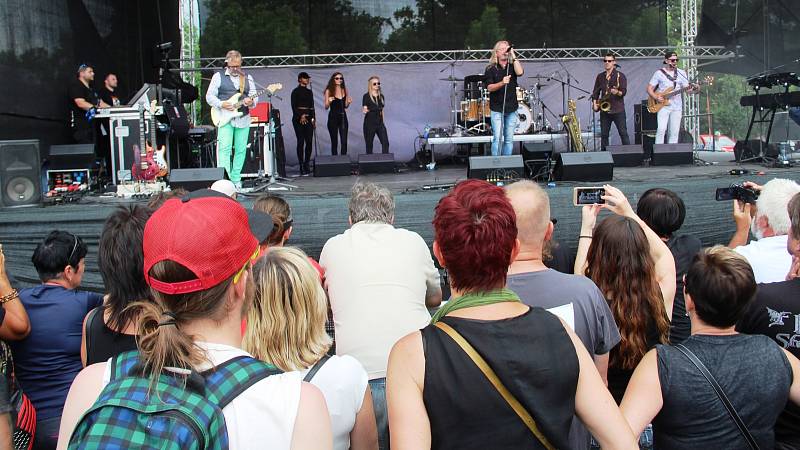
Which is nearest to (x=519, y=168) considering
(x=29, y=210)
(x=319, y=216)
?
(x=319, y=216)

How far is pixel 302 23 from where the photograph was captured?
472 inches

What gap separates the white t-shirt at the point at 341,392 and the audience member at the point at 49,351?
1.41 metres

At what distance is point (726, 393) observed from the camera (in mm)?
2016

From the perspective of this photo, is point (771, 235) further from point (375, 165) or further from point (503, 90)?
point (375, 165)

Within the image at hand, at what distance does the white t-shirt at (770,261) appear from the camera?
296cm

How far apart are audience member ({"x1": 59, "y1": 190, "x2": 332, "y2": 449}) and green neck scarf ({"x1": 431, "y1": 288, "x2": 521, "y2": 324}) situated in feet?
1.39

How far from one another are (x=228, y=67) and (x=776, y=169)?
5949 mm

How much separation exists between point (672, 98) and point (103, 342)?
9466mm

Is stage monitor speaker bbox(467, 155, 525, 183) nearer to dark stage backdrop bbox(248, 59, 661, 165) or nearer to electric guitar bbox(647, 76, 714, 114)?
electric guitar bbox(647, 76, 714, 114)

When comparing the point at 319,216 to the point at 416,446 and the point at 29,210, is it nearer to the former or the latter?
the point at 29,210

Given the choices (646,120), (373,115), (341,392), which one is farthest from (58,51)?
(341,392)

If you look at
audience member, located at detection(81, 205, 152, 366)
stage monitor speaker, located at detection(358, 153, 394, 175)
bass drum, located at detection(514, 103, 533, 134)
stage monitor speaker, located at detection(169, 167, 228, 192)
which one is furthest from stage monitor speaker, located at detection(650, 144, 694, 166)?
audience member, located at detection(81, 205, 152, 366)

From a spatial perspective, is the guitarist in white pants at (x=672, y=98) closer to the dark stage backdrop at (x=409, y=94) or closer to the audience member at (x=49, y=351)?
the dark stage backdrop at (x=409, y=94)

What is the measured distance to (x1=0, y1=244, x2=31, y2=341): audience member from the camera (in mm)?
2660
